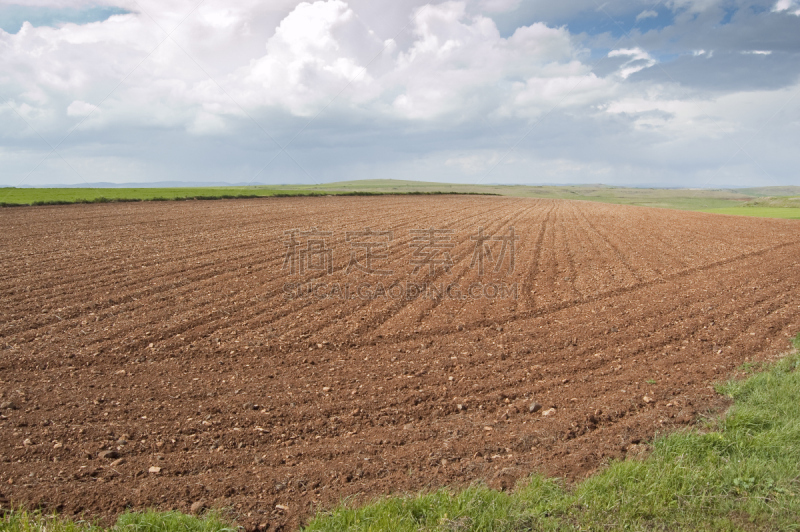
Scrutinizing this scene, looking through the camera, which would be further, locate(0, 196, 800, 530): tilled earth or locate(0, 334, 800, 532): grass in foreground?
locate(0, 196, 800, 530): tilled earth

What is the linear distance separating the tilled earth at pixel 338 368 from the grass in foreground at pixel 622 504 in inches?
11.6

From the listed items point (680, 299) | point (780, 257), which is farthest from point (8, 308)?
point (780, 257)

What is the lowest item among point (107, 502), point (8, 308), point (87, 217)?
point (107, 502)

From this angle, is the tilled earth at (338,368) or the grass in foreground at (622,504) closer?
the grass in foreground at (622,504)

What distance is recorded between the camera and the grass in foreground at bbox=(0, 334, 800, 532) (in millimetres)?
3732

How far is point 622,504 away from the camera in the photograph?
3.96m

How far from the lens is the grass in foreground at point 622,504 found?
12.2ft

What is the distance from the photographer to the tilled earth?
456cm

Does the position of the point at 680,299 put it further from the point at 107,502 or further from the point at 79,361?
the point at 79,361

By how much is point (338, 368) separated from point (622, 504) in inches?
167

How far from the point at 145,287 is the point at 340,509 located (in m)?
9.48

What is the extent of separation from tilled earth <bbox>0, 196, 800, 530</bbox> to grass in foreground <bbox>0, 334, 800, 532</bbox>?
29 cm

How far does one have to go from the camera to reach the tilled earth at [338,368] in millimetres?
4559

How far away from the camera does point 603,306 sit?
10.1 meters
